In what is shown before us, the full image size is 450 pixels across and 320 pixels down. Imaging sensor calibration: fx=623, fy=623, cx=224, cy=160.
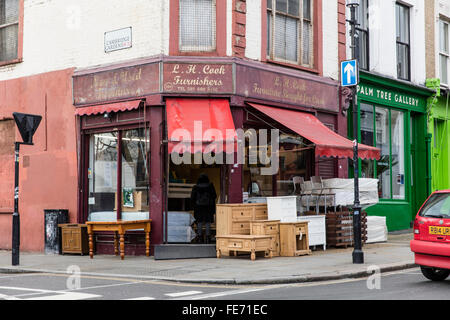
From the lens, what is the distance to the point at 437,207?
994 centimetres

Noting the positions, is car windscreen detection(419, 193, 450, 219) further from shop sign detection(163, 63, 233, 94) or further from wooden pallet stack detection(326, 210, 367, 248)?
shop sign detection(163, 63, 233, 94)

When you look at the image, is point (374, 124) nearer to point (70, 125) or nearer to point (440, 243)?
point (70, 125)

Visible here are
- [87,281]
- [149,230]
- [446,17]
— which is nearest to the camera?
[87,281]

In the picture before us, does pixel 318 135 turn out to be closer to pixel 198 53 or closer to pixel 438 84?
pixel 198 53

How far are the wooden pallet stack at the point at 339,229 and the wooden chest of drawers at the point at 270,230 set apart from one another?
205cm

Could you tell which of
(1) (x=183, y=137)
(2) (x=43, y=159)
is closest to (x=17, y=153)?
(1) (x=183, y=137)

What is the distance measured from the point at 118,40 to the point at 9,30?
513 cm

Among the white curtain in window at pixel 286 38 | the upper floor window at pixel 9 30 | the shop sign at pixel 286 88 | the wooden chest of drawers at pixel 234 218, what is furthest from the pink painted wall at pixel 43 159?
the white curtain in window at pixel 286 38

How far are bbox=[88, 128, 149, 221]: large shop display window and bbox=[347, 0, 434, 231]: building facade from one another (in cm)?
697

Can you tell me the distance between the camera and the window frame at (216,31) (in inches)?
603

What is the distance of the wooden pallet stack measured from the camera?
15969 mm
